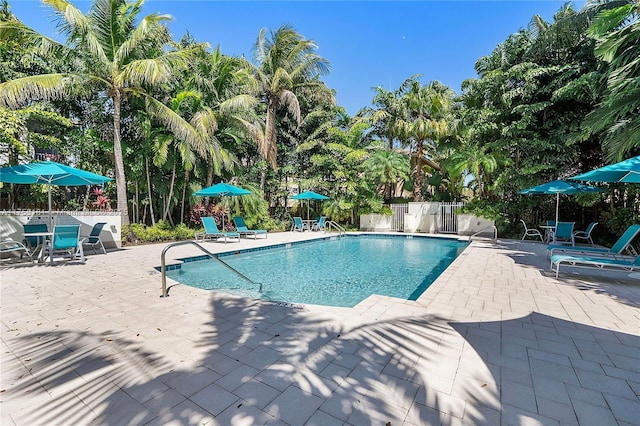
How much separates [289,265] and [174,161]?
25.4 feet

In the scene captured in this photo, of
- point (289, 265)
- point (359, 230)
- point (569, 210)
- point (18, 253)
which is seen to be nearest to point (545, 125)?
point (569, 210)

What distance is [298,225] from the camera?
1688 cm

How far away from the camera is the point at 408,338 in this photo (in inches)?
123

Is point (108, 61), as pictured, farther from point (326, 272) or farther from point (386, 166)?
point (386, 166)

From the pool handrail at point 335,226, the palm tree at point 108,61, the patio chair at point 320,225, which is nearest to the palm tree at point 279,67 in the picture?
the patio chair at point 320,225

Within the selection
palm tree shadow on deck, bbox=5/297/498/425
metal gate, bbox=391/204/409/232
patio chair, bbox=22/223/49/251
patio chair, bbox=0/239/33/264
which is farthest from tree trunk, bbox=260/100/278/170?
→ palm tree shadow on deck, bbox=5/297/498/425

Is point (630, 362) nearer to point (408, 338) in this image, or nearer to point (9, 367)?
point (408, 338)

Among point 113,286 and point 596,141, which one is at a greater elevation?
point 596,141

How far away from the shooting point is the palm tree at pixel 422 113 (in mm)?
15953

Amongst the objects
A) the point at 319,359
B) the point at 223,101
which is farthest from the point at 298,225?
the point at 319,359

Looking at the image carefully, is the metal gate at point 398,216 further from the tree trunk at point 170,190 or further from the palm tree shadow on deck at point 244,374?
the palm tree shadow on deck at point 244,374

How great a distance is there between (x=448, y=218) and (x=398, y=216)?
2835mm

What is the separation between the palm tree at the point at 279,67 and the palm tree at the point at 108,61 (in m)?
5.80

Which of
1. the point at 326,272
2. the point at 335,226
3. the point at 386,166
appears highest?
the point at 386,166
